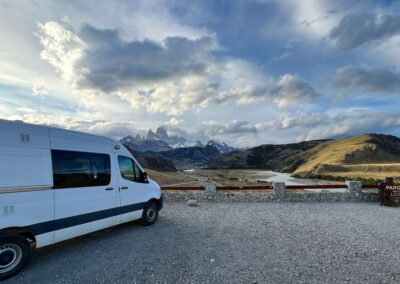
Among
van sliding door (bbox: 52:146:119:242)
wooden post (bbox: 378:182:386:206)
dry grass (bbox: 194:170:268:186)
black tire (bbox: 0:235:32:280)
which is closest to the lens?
black tire (bbox: 0:235:32:280)

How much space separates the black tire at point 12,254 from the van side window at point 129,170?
327cm

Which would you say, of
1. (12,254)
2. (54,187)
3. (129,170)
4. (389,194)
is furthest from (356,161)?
(12,254)

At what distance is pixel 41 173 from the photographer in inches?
239

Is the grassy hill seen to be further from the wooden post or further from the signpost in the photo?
the wooden post

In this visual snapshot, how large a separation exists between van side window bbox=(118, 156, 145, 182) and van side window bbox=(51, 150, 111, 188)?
1.81ft

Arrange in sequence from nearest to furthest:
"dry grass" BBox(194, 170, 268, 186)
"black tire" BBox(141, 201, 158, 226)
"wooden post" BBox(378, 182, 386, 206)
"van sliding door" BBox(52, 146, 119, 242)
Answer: "van sliding door" BBox(52, 146, 119, 242) → "black tire" BBox(141, 201, 158, 226) → "wooden post" BBox(378, 182, 386, 206) → "dry grass" BBox(194, 170, 268, 186)

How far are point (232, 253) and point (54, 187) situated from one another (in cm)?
445

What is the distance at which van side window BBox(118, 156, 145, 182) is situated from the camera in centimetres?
853

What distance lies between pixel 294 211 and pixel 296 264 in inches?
258

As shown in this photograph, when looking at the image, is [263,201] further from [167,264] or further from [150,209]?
[167,264]

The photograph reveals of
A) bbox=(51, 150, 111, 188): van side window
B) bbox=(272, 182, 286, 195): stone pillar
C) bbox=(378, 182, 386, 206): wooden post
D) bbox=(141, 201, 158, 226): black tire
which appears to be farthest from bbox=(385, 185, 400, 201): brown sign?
bbox=(51, 150, 111, 188): van side window

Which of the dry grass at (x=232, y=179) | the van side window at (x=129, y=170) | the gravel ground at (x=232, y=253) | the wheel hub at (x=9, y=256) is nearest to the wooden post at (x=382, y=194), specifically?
the gravel ground at (x=232, y=253)

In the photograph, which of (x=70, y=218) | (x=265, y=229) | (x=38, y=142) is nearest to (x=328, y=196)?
(x=265, y=229)

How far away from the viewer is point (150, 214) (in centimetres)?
964
